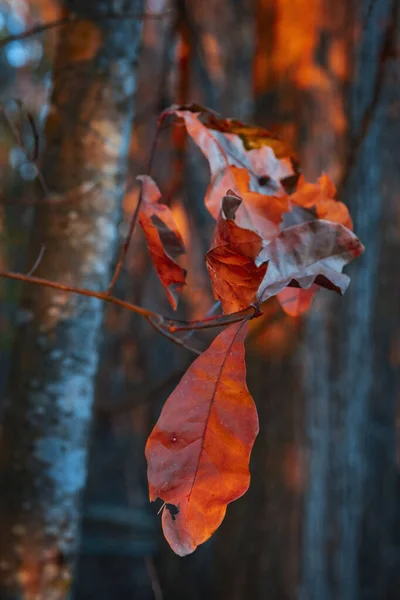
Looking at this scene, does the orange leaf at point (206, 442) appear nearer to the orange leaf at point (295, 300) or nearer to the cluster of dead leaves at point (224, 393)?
the cluster of dead leaves at point (224, 393)

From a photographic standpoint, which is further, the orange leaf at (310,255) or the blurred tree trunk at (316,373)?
the blurred tree trunk at (316,373)

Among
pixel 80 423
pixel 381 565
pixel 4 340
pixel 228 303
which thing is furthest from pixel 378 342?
pixel 228 303

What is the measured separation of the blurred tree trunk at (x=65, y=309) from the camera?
804mm

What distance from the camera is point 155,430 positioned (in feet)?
1.30

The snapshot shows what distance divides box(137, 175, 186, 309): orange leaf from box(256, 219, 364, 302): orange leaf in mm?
128

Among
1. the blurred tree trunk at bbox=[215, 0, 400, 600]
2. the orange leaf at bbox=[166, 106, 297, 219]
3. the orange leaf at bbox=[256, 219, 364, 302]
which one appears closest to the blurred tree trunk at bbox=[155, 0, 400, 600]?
the blurred tree trunk at bbox=[215, 0, 400, 600]

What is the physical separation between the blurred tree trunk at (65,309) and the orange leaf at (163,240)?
34 cm

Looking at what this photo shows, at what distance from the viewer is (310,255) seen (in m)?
0.41

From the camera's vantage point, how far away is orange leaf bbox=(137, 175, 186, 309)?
0.50 meters

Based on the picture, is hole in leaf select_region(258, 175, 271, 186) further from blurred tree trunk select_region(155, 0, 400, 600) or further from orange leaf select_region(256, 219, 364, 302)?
blurred tree trunk select_region(155, 0, 400, 600)

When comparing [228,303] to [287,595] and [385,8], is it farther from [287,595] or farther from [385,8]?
[385,8]

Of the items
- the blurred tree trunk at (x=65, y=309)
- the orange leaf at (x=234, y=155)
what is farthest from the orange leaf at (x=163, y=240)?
the blurred tree trunk at (x=65, y=309)

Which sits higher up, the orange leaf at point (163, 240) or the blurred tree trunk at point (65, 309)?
the orange leaf at point (163, 240)

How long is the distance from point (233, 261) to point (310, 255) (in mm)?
57
